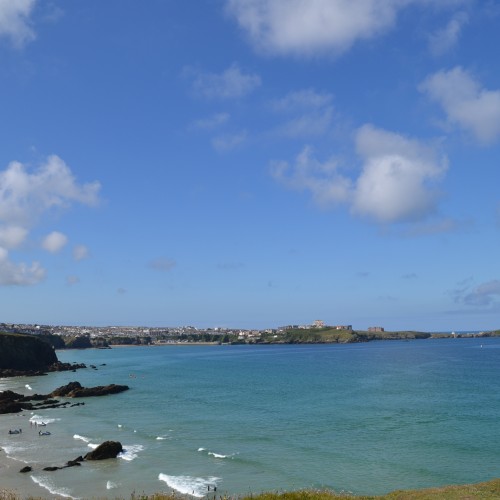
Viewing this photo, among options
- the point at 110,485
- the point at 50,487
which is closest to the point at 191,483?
the point at 110,485

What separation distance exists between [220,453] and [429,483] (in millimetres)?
18853

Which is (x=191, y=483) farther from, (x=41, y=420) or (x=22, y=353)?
(x=22, y=353)

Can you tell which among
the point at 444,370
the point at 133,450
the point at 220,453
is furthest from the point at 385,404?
the point at 444,370

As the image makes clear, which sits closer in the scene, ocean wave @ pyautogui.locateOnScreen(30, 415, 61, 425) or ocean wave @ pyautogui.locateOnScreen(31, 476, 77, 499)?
ocean wave @ pyautogui.locateOnScreen(31, 476, 77, 499)

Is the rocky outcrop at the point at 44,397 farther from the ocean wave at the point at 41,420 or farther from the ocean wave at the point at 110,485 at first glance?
the ocean wave at the point at 110,485

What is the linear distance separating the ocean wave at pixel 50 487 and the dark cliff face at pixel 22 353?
118450mm

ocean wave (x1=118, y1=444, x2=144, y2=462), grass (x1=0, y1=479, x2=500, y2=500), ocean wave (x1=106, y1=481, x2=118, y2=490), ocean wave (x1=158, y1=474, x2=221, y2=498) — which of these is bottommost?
ocean wave (x1=118, y1=444, x2=144, y2=462)

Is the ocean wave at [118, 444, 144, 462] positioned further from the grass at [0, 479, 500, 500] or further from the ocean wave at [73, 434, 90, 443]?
the grass at [0, 479, 500, 500]

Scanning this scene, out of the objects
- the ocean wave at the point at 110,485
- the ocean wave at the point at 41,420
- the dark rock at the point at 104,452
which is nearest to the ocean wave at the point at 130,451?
the dark rock at the point at 104,452

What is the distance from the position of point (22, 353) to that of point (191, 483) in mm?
128959

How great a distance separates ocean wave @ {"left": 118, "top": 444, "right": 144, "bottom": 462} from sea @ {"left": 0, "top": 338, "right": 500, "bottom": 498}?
184 millimetres

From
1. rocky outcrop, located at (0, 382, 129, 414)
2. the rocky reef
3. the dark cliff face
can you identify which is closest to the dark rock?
rocky outcrop, located at (0, 382, 129, 414)

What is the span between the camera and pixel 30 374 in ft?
443

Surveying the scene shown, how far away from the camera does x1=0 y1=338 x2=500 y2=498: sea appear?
3875cm
